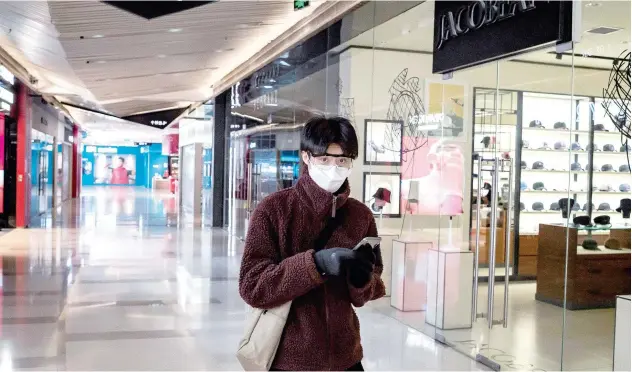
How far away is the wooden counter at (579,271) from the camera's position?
530 cm

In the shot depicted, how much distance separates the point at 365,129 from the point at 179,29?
258 cm

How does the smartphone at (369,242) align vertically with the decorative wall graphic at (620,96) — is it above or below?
below

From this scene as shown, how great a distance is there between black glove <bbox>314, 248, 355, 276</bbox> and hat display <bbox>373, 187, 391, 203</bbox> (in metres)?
5.62

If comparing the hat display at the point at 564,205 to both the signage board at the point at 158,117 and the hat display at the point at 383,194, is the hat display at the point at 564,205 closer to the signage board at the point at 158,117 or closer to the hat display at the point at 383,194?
the hat display at the point at 383,194

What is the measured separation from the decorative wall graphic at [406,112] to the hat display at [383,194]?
52 centimetres

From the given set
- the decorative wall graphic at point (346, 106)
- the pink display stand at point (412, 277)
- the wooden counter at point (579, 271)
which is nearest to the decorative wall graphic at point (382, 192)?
the pink display stand at point (412, 277)

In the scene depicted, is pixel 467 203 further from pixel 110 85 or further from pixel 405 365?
pixel 110 85

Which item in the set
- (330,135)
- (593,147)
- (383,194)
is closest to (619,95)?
(593,147)

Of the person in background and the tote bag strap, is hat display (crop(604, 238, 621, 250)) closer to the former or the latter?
the person in background

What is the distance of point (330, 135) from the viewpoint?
2.04 metres

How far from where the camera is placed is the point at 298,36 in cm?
866

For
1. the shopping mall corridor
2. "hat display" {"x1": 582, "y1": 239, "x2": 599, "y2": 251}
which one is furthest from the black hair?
"hat display" {"x1": 582, "y1": 239, "x2": 599, "y2": 251}

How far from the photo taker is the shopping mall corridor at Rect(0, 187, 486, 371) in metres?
4.83

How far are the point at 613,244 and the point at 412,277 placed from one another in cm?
204
